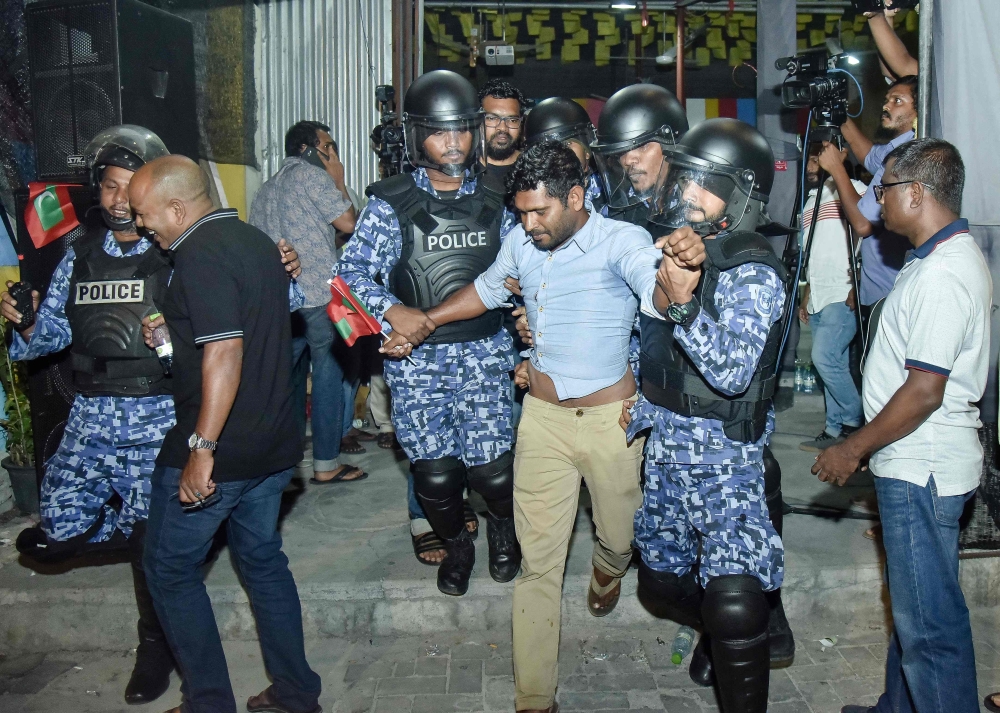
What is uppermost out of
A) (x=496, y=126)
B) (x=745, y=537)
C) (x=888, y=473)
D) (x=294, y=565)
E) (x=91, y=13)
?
(x=91, y=13)

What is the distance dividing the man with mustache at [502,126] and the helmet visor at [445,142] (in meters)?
0.46

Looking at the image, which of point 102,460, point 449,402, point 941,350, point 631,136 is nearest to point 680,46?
point 631,136

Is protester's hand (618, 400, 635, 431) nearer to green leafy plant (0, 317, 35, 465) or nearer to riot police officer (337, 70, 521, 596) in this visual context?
riot police officer (337, 70, 521, 596)

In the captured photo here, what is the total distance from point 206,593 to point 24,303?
1.43 metres

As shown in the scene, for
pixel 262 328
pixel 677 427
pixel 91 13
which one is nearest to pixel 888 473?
pixel 677 427

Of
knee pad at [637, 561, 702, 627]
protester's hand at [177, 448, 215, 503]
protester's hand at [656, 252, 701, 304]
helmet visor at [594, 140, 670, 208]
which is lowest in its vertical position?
knee pad at [637, 561, 702, 627]

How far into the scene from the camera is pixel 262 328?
2781 millimetres

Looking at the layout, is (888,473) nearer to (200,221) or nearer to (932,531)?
(932,531)

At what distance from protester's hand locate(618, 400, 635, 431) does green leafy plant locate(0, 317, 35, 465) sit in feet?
11.0

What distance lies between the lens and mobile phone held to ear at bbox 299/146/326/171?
504 centimetres

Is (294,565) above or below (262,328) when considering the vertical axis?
below

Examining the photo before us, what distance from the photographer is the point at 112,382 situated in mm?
3238

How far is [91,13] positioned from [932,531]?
420cm

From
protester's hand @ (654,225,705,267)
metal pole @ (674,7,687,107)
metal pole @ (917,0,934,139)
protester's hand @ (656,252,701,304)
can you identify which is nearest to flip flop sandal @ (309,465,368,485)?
protester's hand @ (656,252,701,304)
